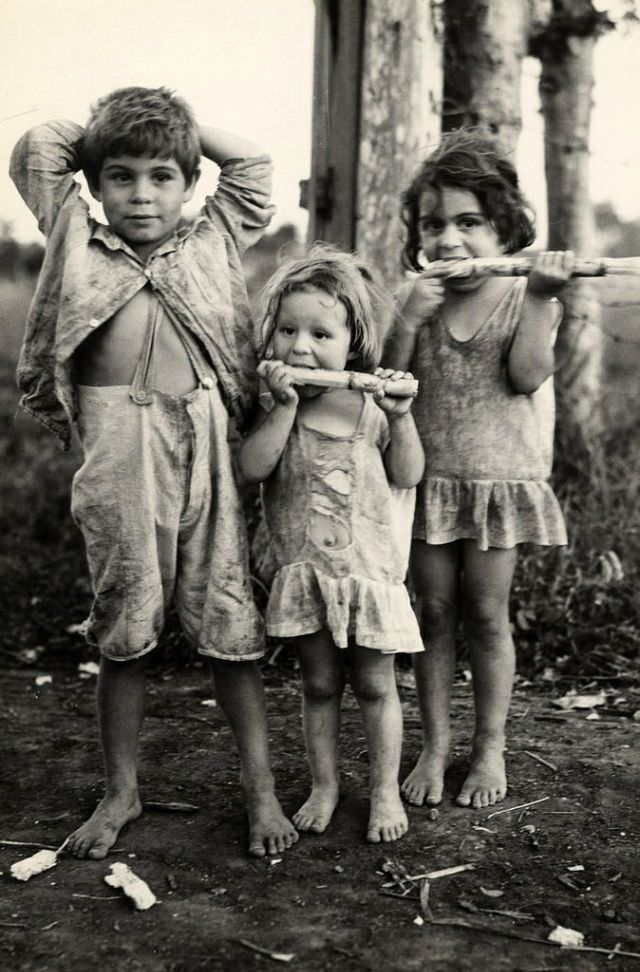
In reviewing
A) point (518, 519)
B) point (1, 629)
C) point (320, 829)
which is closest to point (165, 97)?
point (518, 519)

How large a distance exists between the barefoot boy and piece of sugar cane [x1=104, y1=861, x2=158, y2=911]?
127 millimetres

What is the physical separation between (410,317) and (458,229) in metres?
0.29

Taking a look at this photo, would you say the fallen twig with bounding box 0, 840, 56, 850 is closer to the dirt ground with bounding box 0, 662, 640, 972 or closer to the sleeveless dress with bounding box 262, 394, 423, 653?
the dirt ground with bounding box 0, 662, 640, 972

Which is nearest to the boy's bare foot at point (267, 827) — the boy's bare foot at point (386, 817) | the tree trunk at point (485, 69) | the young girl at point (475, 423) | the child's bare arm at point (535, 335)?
the boy's bare foot at point (386, 817)

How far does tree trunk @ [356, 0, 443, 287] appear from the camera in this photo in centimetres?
440

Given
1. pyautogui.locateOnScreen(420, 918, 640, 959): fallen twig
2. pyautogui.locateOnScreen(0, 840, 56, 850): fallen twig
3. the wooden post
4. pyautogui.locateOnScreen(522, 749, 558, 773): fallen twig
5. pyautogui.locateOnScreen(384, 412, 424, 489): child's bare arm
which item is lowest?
pyautogui.locateOnScreen(0, 840, 56, 850): fallen twig

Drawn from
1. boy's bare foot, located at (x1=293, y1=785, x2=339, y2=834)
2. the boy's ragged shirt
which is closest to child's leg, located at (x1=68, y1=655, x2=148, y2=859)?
boy's bare foot, located at (x1=293, y1=785, x2=339, y2=834)

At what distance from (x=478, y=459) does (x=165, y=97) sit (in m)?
1.30

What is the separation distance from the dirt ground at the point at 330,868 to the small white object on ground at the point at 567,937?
0.06 feet

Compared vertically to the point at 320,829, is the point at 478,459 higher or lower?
higher

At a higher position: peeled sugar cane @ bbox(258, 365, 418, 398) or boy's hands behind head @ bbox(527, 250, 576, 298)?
boy's hands behind head @ bbox(527, 250, 576, 298)

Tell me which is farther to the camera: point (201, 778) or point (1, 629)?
point (1, 629)

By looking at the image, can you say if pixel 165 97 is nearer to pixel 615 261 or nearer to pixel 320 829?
pixel 615 261

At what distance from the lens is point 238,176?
2.94 meters
